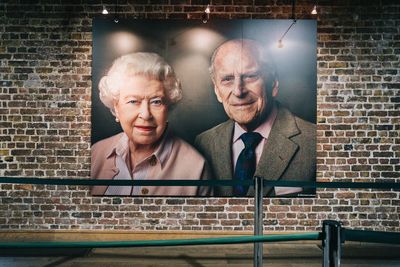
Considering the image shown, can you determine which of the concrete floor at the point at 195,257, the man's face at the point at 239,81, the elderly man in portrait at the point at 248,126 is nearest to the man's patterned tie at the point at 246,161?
the elderly man in portrait at the point at 248,126

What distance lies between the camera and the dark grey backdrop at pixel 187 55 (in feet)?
13.5

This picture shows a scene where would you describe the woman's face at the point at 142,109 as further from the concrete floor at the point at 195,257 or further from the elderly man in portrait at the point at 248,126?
the concrete floor at the point at 195,257

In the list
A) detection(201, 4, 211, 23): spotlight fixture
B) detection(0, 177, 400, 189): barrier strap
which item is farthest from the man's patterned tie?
detection(201, 4, 211, 23): spotlight fixture

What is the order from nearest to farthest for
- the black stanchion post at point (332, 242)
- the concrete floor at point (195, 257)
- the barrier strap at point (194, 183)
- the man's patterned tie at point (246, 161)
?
1. the black stanchion post at point (332, 242)
2. the barrier strap at point (194, 183)
3. the concrete floor at point (195, 257)
4. the man's patterned tie at point (246, 161)

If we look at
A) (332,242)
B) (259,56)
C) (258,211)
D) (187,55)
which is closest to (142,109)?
(187,55)

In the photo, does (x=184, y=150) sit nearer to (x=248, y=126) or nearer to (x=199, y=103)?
(x=199, y=103)

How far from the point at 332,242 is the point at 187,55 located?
291cm

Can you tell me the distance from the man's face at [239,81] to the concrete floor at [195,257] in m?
1.32

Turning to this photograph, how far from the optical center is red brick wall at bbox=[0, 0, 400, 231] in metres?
4.14

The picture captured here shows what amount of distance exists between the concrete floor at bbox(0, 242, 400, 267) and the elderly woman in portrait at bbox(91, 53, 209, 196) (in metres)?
0.71

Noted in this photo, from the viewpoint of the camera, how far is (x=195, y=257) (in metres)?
3.52

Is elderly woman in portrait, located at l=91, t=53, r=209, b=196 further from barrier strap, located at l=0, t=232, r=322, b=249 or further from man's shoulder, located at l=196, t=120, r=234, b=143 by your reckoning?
barrier strap, located at l=0, t=232, r=322, b=249

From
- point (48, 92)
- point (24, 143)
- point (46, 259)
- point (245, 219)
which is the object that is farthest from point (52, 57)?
point (245, 219)

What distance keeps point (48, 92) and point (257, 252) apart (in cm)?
274
